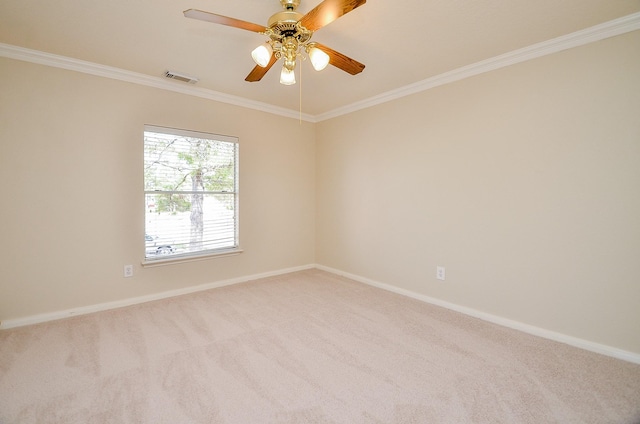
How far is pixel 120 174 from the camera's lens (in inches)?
122

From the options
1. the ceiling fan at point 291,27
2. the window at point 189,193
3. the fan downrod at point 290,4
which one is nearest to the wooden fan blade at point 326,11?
the ceiling fan at point 291,27

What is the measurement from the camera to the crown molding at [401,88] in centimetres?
220

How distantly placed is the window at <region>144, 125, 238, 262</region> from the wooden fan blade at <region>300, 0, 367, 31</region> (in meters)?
2.34

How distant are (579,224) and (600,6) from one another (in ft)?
5.08

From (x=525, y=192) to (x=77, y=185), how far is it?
4.25 meters

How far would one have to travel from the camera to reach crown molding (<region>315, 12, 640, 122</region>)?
212 cm

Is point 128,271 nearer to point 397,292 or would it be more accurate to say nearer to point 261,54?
point 261,54

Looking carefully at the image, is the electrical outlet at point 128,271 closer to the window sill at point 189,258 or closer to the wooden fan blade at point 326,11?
the window sill at point 189,258

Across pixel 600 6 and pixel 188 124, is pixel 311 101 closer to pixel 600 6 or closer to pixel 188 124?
pixel 188 124

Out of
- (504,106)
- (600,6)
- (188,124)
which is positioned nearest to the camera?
(600,6)

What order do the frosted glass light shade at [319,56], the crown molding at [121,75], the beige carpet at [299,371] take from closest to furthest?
the beige carpet at [299,371] < the frosted glass light shade at [319,56] < the crown molding at [121,75]

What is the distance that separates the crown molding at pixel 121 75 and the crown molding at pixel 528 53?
69.0 inches

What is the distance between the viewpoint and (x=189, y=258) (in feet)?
11.6

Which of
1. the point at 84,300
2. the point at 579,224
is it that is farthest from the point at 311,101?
the point at 84,300
